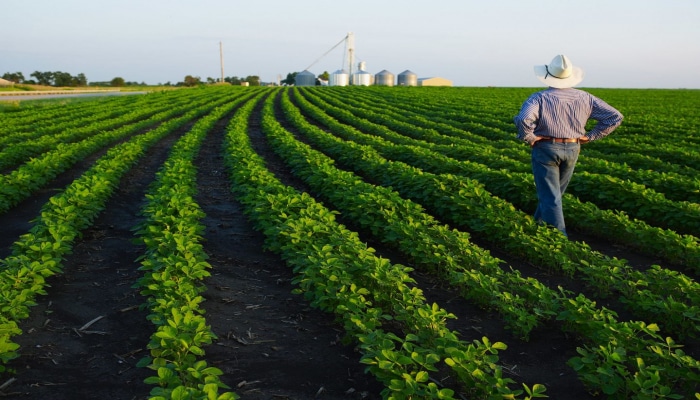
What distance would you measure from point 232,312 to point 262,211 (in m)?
2.14

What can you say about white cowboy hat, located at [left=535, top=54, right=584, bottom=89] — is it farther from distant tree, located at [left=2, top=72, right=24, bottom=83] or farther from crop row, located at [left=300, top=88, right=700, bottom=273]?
distant tree, located at [left=2, top=72, right=24, bottom=83]

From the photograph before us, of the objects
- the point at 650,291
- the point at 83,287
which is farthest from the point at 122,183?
the point at 650,291

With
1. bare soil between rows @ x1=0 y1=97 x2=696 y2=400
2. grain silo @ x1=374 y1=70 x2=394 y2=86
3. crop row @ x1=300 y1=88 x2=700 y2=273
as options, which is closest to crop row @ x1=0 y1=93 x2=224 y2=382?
bare soil between rows @ x1=0 y1=97 x2=696 y2=400

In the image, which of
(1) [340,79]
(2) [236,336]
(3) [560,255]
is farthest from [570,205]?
(1) [340,79]

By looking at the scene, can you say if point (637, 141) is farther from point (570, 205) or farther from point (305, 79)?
point (305, 79)

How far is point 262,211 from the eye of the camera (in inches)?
259

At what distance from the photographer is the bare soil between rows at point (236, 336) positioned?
11.4 ft

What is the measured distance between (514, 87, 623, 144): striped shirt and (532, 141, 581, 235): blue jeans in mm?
156

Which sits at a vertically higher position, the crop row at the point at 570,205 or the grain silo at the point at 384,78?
the grain silo at the point at 384,78

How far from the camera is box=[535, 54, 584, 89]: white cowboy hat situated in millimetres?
5941

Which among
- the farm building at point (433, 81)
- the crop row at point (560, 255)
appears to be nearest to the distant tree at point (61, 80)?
the farm building at point (433, 81)

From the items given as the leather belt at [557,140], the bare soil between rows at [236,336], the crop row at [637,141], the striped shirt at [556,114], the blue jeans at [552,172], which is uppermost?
the striped shirt at [556,114]

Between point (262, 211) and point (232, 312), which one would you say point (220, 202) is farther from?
point (232, 312)

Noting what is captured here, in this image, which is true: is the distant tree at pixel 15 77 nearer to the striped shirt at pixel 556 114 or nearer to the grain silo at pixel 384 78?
the grain silo at pixel 384 78
